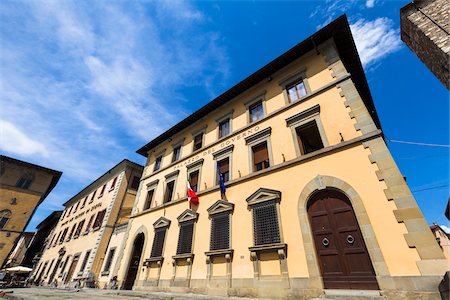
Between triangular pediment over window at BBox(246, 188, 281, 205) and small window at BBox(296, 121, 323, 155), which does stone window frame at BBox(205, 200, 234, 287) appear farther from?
small window at BBox(296, 121, 323, 155)

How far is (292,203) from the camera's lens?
26.5ft

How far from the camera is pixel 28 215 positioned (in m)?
30.4

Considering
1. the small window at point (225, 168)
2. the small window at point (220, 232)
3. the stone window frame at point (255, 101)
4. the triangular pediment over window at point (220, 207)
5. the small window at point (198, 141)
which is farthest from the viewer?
the small window at point (198, 141)

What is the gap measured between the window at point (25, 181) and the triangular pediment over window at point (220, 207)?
120ft

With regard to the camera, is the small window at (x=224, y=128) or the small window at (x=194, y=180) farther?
the small window at (x=224, y=128)

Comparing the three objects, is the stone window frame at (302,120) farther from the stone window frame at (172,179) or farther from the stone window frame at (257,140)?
the stone window frame at (172,179)

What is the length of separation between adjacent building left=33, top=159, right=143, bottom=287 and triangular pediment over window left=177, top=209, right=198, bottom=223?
8054 mm

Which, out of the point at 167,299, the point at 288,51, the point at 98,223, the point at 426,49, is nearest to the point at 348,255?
the point at 167,299

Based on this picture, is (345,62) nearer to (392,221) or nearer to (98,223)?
(392,221)

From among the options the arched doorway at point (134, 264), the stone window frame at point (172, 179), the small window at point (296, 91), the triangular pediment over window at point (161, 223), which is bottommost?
the arched doorway at point (134, 264)

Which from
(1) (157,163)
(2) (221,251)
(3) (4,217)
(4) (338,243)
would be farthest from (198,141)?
(3) (4,217)

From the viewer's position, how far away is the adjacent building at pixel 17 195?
28.1 meters

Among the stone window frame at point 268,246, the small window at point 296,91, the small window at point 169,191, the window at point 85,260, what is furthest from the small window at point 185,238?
the window at point 85,260

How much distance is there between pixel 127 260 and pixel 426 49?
842 inches
